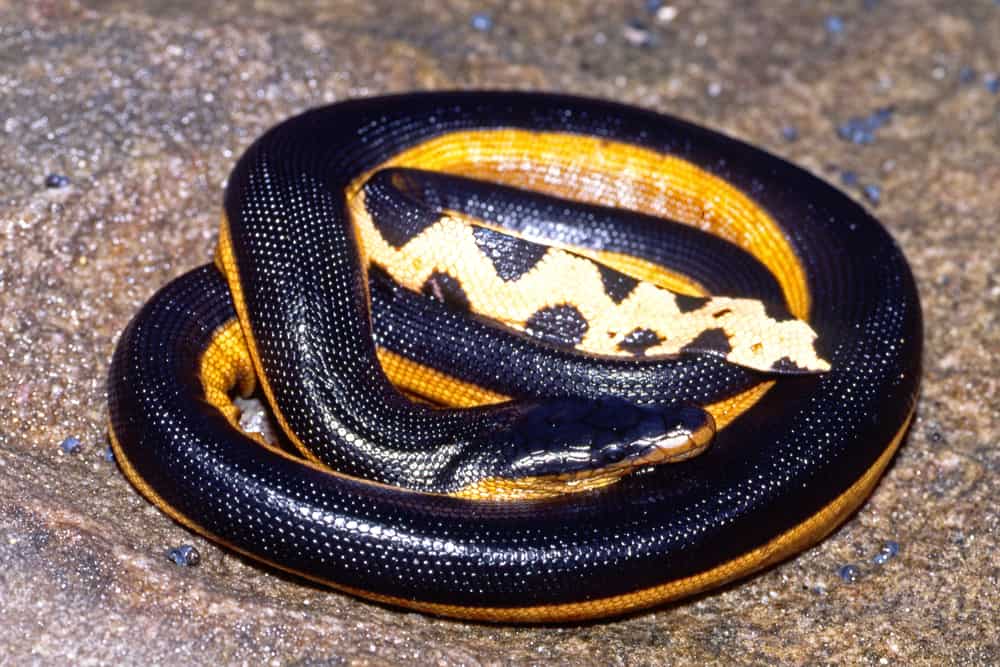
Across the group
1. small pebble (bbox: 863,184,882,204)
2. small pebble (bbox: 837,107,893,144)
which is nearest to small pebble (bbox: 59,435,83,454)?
small pebble (bbox: 863,184,882,204)

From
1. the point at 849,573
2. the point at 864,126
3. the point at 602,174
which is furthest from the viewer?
the point at 864,126

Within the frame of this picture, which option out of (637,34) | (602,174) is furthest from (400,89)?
(637,34)

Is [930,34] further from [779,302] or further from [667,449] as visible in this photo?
[667,449]

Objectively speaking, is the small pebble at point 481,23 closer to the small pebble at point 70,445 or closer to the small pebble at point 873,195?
the small pebble at point 873,195

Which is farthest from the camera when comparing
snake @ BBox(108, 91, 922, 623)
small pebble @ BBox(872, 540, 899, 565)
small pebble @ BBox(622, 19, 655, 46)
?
small pebble @ BBox(622, 19, 655, 46)

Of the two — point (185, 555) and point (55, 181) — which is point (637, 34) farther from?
point (185, 555)

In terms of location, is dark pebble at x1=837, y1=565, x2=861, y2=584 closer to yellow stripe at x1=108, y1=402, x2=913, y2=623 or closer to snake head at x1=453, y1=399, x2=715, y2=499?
yellow stripe at x1=108, y1=402, x2=913, y2=623

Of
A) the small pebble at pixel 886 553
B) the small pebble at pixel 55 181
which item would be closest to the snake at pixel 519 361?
the small pebble at pixel 886 553
